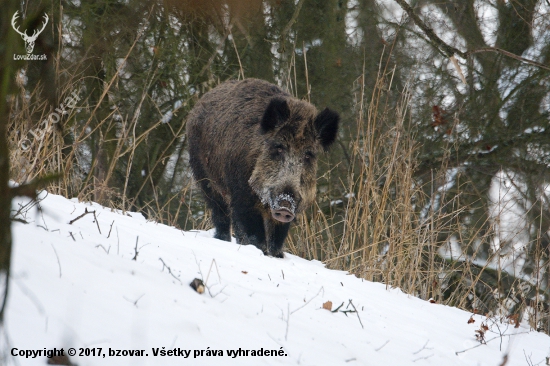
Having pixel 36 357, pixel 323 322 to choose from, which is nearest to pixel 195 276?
pixel 323 322

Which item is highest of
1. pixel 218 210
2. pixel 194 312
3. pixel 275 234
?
pixel 218 210

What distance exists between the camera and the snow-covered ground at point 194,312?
5.99 ft

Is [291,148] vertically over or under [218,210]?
over

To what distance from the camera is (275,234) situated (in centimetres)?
550

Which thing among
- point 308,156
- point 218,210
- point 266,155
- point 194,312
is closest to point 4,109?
point 194,312

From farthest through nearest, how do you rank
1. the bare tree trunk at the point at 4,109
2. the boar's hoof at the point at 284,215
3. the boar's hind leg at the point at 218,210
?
the boar's hind leg at the point at 218,210, the boar's hoof at the point at 284,215, the bare tree trunk at the point at 4,109

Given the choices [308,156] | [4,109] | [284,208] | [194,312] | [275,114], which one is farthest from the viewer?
[308,156]

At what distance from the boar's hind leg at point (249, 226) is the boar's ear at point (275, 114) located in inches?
30.8

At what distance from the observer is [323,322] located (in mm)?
2680

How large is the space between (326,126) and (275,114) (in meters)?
0.54

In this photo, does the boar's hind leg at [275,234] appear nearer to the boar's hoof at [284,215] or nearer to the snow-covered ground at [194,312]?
the boar's hoof at [284,215]

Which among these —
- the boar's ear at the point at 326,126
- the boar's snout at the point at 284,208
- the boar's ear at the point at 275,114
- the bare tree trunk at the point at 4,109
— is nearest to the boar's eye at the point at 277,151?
the boar's ear at the point at 275,114

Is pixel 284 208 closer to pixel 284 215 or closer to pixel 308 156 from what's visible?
pixel 284 215

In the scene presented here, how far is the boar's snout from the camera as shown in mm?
4992
